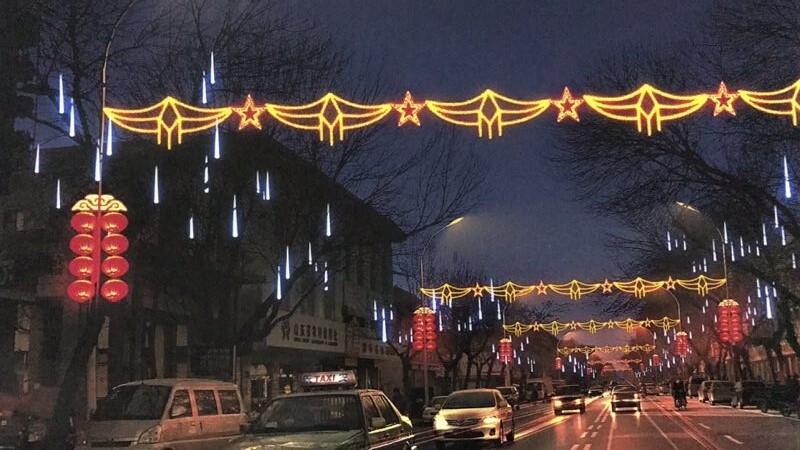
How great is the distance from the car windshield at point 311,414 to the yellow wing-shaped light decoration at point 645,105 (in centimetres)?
703

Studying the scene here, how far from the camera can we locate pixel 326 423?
11180 mm

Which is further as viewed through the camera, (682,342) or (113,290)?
(682,342)

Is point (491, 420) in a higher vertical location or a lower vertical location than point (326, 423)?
lower

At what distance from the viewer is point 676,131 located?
86.0 ft

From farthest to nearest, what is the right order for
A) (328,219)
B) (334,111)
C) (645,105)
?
(328,219) → (334,111) → (645,105)

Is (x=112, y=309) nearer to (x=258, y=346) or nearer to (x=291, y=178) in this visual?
(x=291, y=178)

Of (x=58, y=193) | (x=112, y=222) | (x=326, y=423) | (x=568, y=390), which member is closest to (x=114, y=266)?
(x=112, y=222)

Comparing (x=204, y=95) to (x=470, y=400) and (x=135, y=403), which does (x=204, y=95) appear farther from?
(x=470, y=400)

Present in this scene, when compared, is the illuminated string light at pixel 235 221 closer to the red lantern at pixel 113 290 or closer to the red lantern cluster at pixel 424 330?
the red lantern at pixel 113 290

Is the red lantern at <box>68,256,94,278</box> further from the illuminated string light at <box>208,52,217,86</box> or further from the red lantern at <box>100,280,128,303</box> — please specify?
the illuminated string light at <box>208,52,217,86</box>

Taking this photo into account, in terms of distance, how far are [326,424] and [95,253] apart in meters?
8.23

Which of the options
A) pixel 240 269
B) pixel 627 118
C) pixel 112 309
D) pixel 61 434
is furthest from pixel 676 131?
pixel 61 434

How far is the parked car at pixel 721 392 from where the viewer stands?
54.3 metres

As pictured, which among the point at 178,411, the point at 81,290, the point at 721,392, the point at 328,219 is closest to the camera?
the point at 178,411
